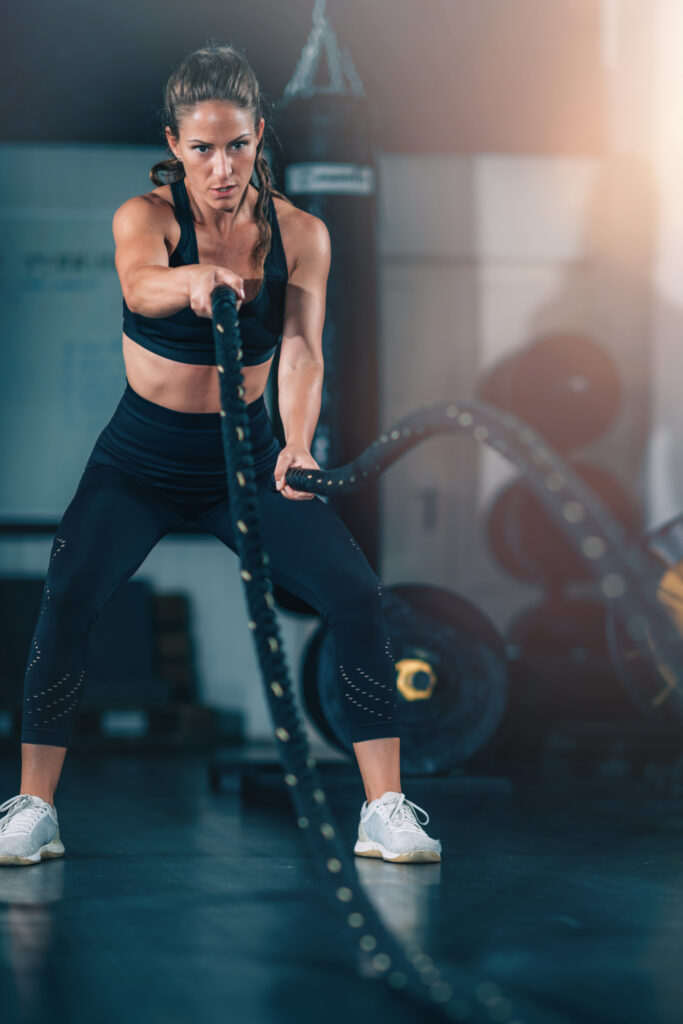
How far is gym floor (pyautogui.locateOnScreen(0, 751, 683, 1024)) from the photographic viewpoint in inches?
49.7

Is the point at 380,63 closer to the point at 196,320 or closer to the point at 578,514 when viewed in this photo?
the point at 196,320

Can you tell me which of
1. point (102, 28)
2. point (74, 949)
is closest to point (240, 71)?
point (74, 949)

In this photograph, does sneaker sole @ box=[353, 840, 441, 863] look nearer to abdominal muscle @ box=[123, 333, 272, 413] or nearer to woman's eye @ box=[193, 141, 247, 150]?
abdominal muscle @ box=[123, 333, 272, 413]

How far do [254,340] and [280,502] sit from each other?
0.29 metres

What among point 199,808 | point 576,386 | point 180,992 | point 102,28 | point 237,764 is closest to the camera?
point 180,992

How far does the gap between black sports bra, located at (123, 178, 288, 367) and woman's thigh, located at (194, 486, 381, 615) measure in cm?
27

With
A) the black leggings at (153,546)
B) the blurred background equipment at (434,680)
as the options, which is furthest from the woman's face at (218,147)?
the blurred background equipment at (434,680)

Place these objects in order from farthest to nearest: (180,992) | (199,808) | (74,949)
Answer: (199,808), (74,949), (180,992)

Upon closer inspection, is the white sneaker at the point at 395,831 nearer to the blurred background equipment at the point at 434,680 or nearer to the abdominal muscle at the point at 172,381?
the abdominal muscle at the point at 172,381

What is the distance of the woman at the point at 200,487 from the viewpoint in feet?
6.29

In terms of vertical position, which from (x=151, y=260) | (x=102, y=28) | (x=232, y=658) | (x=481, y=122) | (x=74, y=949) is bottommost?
(x=232, y=658)

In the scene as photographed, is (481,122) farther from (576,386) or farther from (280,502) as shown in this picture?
(280,502)

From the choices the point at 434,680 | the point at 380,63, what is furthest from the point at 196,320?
the point at 380,63

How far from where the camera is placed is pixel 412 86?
14.4 feet
